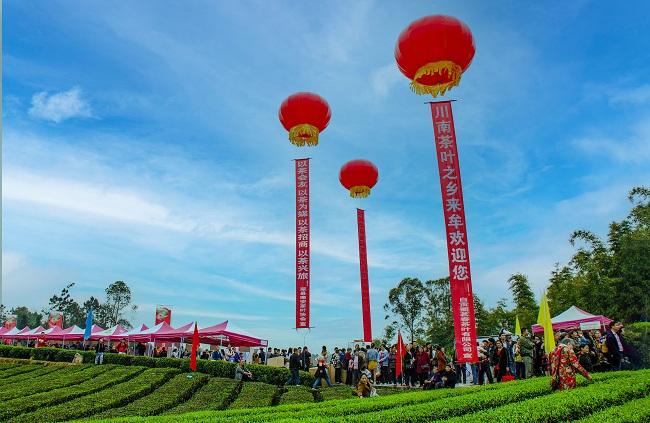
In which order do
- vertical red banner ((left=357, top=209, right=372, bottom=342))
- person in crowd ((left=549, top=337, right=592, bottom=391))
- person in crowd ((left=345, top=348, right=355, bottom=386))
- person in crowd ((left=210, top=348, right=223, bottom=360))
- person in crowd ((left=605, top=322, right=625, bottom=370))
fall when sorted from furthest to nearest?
person in crowd ((left=210, top=348, right=223, bottom=360))
vertical red banner ((left=357, top=209, right=372, bottom=342))
person in crowd ((left=345, top=348, right=355, bottom=386))
person in crowd ((left=605, top=322, right=625, bottom=370))
person in crowd ((left=549, top=337, right=592, bottom=391))

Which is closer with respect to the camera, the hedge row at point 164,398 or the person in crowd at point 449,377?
the hedge row at point 164,398

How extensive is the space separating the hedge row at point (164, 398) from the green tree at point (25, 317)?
6975 cm

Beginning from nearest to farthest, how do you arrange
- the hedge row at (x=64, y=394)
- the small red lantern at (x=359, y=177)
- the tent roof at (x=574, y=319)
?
the hedge row at (x=64, y=394) → the small red lantern at (x=359, y=177) → the tent roof at (x=574, y=319)

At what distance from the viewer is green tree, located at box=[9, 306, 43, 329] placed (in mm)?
76137

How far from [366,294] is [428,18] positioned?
1139 cm

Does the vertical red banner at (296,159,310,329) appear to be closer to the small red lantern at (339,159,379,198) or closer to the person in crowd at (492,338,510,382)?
the small red lantern at (339,159,379,198)

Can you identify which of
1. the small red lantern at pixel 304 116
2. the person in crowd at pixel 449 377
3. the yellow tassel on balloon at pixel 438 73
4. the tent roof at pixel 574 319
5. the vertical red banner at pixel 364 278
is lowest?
the person in crowd at pixel 449 377

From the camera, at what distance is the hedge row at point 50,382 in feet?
43.8

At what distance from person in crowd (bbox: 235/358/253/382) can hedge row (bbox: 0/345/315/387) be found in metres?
0.62

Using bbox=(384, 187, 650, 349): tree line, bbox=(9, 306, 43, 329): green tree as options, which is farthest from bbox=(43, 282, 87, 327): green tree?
bbox=(384, 187, 650, 349): tree line

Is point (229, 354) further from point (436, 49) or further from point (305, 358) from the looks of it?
point (436, 49)

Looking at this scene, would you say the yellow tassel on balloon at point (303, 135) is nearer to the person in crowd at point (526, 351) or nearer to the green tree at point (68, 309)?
the person in crowd at point (526, 351)

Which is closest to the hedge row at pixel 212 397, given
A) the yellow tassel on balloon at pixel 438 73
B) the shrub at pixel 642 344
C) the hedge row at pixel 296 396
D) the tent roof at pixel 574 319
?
the hedge row at pixel 296 396

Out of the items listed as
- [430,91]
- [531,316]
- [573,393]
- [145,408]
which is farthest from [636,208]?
[145,408]
